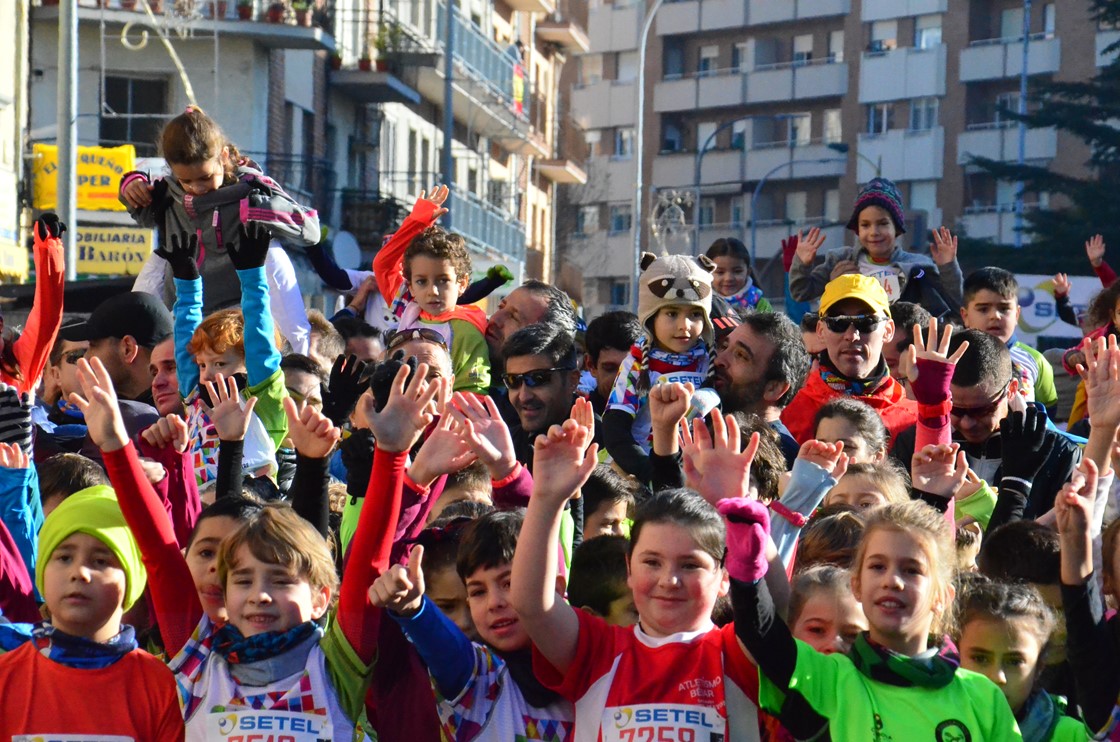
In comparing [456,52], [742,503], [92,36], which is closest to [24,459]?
[742,503]

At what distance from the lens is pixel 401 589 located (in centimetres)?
488

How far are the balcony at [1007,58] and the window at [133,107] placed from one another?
42180mm

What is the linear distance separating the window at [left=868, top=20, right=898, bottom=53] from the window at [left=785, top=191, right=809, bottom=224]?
630 cm

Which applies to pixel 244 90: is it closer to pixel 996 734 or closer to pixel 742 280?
pixel 742 280

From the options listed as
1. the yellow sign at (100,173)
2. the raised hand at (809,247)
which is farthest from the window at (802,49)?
the raised hand at (809,247)

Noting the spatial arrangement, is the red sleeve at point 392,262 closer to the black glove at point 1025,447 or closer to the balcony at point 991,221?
the black glove at point 1025,447

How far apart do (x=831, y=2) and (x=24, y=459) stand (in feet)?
230

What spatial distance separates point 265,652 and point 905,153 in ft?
223

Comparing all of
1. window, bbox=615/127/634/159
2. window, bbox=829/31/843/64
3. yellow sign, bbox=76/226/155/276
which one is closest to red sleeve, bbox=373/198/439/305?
yellow sign, bbox=76/226/155/276

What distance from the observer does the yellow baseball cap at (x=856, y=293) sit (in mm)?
8266

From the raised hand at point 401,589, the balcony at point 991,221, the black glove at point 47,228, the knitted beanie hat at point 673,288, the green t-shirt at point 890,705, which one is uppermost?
the balcony at point 991,221

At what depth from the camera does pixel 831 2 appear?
73750mm

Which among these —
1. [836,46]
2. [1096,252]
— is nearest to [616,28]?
[836,46]

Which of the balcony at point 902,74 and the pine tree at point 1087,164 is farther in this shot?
the balcony at point 902,74
